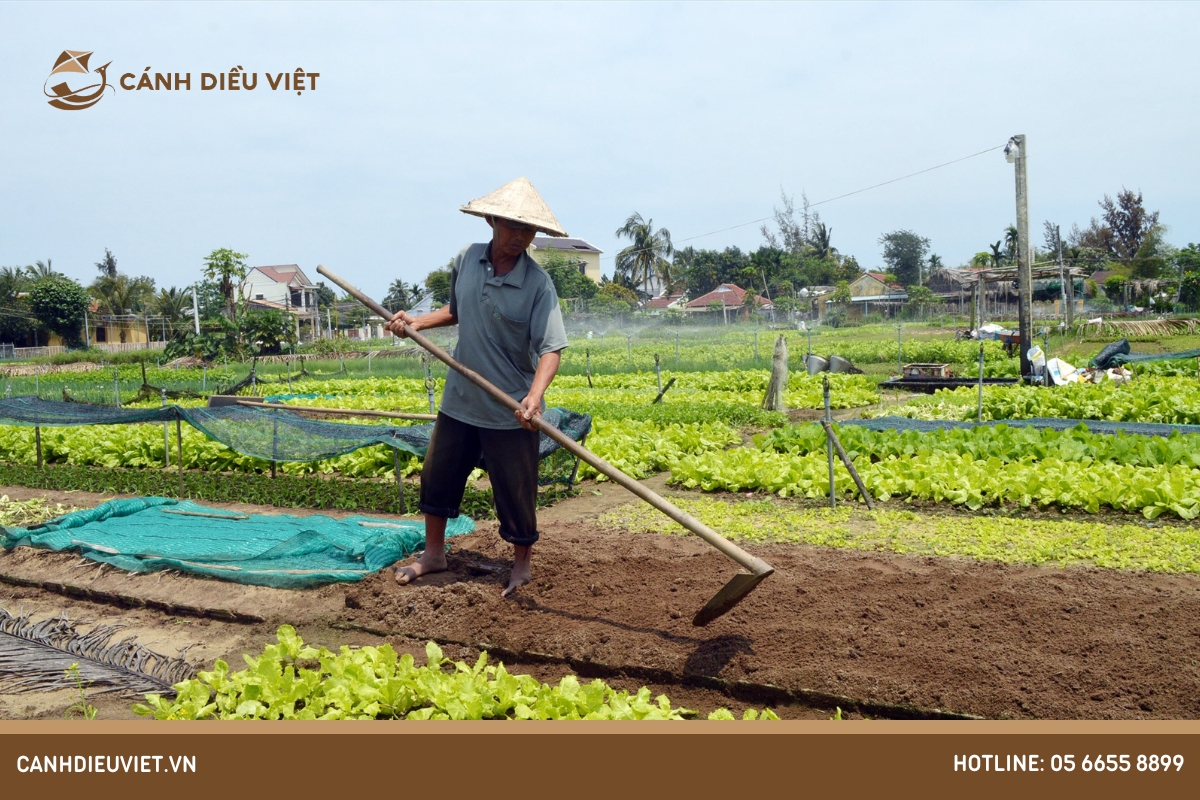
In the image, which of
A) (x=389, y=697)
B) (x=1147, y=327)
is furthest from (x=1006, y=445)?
(x=1147, y=327)

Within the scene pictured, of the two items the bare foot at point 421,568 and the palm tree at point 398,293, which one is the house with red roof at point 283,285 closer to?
the palm tree at point 398,293

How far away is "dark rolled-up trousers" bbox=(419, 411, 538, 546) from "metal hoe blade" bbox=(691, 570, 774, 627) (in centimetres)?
111

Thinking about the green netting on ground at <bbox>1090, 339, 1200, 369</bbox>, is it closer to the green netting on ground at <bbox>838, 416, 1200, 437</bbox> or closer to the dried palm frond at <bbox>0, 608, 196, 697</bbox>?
the green netting on ground at <bbox>838, 416, 1200, 437</bbox>

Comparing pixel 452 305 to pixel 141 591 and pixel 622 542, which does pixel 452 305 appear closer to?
pixel 622 542

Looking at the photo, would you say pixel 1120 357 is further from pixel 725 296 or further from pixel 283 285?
pixel 283 285

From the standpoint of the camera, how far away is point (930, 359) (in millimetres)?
28016

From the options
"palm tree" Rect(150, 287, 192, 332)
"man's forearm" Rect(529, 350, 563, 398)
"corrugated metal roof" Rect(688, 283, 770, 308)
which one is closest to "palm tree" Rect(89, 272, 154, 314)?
"palm tree" Rect(150, 287, 192, 332)

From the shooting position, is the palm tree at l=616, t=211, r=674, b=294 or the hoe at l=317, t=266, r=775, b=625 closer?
the hoe at l=317, t=266, r=775, b=625

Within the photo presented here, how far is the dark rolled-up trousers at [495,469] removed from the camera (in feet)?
15.6

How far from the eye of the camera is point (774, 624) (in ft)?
13.5

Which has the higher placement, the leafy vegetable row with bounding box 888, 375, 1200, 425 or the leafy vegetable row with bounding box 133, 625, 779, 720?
the leafy vegetable row with bounding box 888, 375, 1200, 425

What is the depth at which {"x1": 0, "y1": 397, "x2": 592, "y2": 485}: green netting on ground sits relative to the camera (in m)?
7.93

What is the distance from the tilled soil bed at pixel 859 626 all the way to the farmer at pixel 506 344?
1.50 ft

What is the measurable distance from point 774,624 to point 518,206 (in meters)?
2.35
